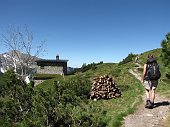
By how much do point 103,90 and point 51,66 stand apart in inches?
2599

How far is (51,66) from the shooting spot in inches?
3501

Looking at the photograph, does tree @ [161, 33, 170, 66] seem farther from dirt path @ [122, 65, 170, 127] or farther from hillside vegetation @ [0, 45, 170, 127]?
dirt path @ [122, 65, 170, 127]

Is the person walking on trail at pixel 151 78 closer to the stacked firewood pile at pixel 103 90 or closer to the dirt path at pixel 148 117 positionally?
the dirt path at pixel 148 117

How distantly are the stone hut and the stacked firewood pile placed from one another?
64.6 metres

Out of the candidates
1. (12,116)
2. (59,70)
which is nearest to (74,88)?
(12,116)

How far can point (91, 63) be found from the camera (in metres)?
69.8

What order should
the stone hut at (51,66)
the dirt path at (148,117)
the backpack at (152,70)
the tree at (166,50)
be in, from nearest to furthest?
the dirt path at (148,117) → the backpack at (152,70) → the tree at (166,50) → the stone hut at (51,66)

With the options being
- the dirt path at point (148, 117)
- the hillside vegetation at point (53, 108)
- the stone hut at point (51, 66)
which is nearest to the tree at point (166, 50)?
the hillside vegetation at point (53, 108)

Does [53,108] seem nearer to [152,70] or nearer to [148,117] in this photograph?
[148,117]

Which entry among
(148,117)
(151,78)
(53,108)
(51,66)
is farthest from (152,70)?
(51,66)

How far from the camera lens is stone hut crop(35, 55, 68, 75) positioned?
88812mm

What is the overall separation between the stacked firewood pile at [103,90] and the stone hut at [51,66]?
2544 inches

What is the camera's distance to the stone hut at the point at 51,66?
88.8 m

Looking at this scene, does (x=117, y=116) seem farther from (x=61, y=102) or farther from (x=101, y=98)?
(x=101, y=98)
